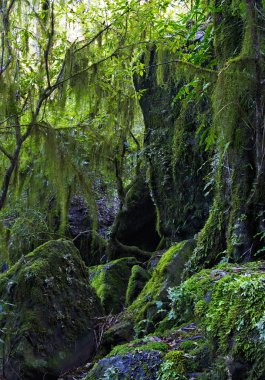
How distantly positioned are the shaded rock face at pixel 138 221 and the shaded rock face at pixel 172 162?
4.69 ft

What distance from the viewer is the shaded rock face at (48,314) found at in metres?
5.06

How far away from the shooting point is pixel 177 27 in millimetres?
6699

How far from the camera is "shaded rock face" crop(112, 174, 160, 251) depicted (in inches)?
383

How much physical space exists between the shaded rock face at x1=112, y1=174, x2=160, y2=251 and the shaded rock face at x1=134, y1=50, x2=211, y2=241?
1430mm

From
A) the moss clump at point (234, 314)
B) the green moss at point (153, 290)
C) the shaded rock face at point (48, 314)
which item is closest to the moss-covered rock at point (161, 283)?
the green moss at point (153, 290)

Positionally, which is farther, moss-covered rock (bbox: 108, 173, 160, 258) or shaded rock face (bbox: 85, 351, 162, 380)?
moss-covered rock (bbox: 108, 173, 160, 258)

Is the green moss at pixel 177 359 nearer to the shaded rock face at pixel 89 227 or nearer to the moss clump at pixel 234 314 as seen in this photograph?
the moss clump at pixel 234 314

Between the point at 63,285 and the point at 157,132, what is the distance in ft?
13.5

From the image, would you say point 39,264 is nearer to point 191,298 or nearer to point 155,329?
point 155,329

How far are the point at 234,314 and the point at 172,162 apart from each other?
5147 mm

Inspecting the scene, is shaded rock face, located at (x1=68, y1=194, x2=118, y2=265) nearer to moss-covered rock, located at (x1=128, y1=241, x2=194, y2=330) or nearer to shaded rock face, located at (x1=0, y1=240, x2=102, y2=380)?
shaded rock face, located at (x1=0, y1=240, x2=102, y2=380)

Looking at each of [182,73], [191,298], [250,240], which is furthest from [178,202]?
[191,298]

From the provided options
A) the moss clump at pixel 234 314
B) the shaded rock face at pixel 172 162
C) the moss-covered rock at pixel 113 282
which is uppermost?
the shaded rock face at pixel 172 162

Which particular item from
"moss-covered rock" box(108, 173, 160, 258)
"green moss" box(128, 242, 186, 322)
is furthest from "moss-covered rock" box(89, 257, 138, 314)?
"moss-covered rock" box(108, 173, 160, 258)
